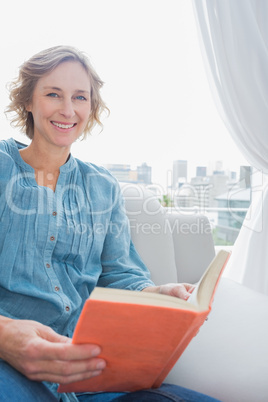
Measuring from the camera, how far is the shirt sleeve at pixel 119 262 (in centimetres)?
124

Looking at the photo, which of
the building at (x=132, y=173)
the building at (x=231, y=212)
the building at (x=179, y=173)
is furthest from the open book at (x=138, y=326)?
the building at (x=231, y=212)

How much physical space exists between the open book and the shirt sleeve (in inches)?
18.0

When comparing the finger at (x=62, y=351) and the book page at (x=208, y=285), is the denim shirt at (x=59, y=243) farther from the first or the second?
the book page at (x=208, y=285)

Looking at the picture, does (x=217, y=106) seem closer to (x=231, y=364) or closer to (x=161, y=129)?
(x=161, y=129)

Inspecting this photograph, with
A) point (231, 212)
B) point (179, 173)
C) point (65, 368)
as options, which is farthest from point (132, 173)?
point (65, 368)

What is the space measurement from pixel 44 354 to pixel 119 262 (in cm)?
56

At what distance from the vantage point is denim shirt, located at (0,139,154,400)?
42.1 inches

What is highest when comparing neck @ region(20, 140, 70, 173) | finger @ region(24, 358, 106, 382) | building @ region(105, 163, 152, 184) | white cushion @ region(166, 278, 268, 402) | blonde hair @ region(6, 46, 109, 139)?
blonde hair @ region(6, 46, 109, 139)

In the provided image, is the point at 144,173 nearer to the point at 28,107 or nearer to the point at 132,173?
the point at 132,173

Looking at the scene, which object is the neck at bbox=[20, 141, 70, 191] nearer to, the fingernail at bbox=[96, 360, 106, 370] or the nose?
the nose

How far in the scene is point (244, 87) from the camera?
2471 millimetres

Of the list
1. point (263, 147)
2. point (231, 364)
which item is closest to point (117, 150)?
point (263, 147)

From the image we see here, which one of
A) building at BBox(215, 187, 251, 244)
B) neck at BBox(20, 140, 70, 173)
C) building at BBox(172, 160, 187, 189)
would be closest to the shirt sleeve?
neck at BBox(20, 140, 70, 173)

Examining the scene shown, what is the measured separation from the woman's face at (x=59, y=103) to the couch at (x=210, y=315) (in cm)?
45
